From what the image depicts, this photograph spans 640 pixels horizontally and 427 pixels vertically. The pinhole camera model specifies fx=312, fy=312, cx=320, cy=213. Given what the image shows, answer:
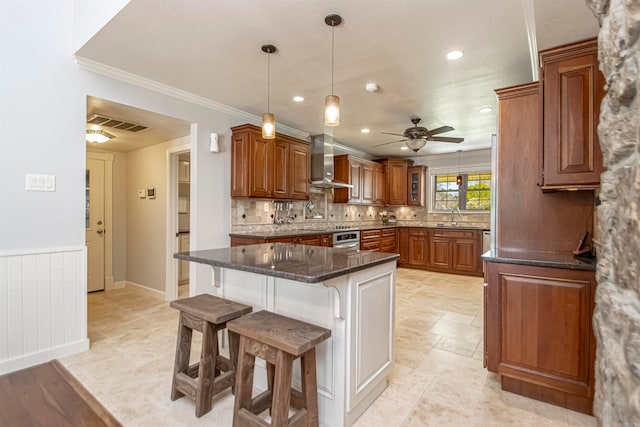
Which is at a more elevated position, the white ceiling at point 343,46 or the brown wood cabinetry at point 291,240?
the white ceiling at point 343,46

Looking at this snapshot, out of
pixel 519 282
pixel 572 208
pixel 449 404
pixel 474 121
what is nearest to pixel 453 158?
pixel 474 121

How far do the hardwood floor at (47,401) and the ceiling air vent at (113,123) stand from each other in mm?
2495

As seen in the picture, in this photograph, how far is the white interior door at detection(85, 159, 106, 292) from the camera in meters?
4.59

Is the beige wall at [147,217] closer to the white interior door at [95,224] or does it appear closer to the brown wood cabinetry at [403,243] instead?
the white interior door at [95,224]

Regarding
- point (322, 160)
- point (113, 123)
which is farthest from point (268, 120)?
point (322, 160)

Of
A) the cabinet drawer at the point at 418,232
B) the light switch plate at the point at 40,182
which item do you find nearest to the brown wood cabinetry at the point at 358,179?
the cabinet drawer at the point at 418,232

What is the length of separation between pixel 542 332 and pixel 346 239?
11.6 ft

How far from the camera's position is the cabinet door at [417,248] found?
21.1 feet

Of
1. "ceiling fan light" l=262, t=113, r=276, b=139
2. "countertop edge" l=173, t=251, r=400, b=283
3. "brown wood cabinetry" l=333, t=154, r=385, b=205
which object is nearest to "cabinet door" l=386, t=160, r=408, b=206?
"brown wood cabinetry" l=333, t=154, r=385, b=205

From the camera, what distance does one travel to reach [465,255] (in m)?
5.92

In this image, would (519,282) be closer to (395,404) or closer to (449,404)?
(449,404)

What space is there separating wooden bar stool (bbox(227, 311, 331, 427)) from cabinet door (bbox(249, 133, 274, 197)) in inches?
98.3

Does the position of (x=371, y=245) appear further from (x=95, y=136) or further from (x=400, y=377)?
(x=95, y=136)

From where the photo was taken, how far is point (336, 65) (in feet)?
9.30
